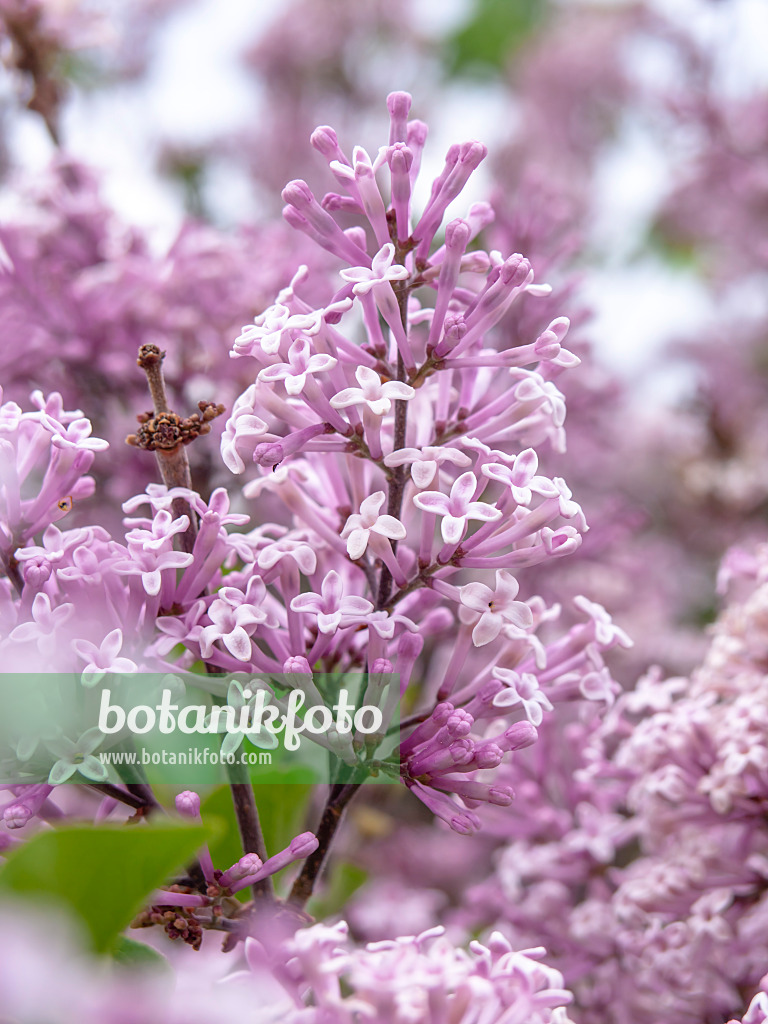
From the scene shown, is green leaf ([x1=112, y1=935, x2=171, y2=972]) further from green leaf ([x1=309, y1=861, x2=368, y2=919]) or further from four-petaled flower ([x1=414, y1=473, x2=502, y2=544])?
green leaf ([x1=309, y1=861, x2=368, y2=919])

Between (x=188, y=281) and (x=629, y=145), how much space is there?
2090 millimetres

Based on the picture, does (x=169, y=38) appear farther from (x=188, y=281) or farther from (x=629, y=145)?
(x=188, y=281)

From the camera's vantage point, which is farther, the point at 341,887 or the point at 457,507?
the point at 341,887

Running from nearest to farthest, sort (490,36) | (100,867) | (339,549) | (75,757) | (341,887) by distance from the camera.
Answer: (100,867) → (75,757) → (339,549) → (341,887) → (490,36)

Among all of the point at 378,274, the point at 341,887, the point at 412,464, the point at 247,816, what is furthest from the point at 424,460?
the point at 341,887

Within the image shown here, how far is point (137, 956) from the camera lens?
0.50m

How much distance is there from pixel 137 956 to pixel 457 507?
12.1 inches

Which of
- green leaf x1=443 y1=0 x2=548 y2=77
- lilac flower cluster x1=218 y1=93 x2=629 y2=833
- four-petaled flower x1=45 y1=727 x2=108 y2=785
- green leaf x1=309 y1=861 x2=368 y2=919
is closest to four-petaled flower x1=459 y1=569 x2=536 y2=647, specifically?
lilac flower cluster x1=218 y1=93 x2=629 y2=833

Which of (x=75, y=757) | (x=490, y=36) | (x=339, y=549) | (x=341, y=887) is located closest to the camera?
(x=75, y=757)

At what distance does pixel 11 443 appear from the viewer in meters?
0.56

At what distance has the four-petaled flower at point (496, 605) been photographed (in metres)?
0.53

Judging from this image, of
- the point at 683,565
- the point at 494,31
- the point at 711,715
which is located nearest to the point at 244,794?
the point at 711,715

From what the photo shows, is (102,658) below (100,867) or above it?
above

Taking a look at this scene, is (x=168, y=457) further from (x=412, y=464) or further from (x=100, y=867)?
(x=100, y=867)
